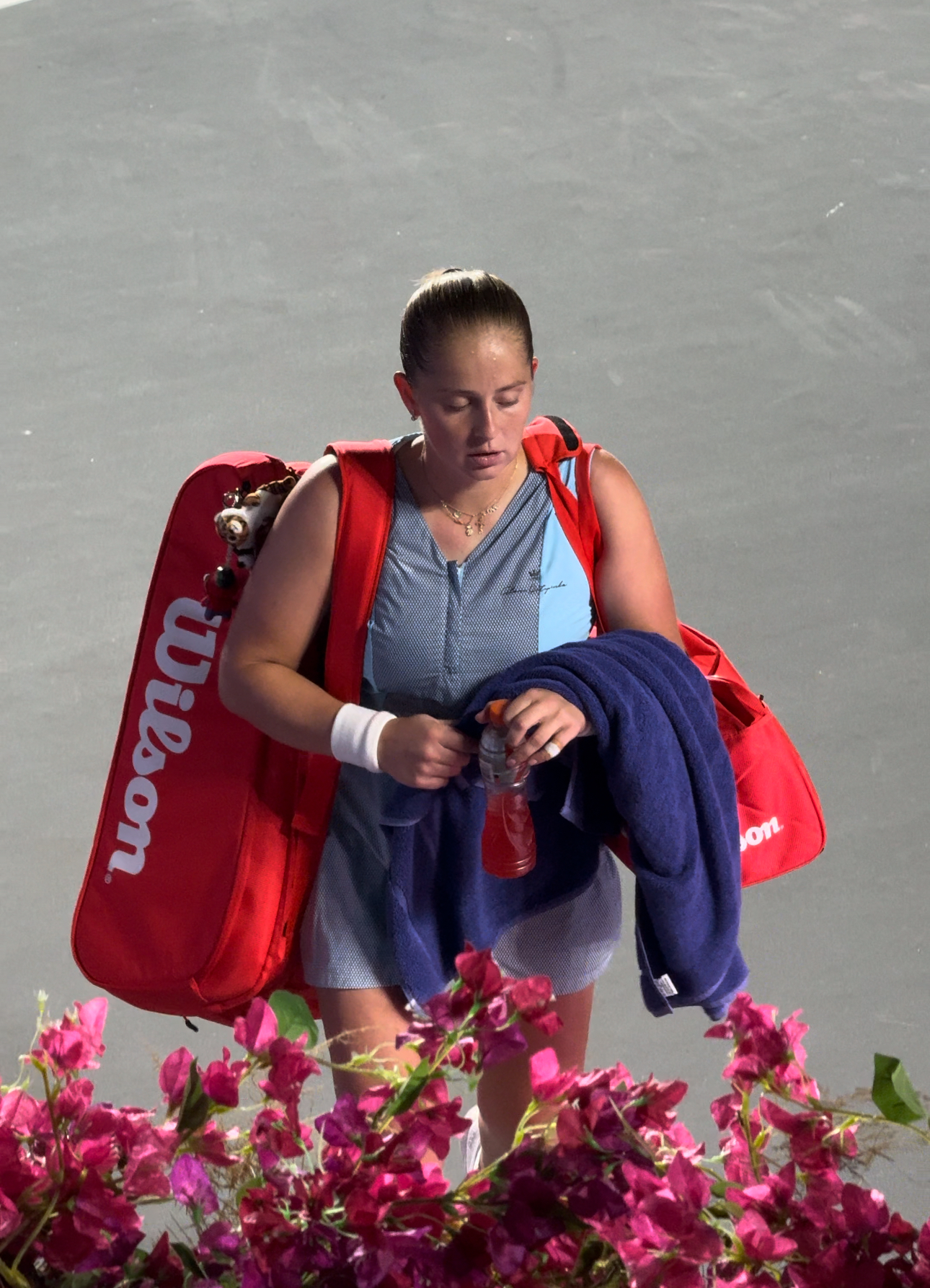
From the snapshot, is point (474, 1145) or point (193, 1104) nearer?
point (193, 1104)

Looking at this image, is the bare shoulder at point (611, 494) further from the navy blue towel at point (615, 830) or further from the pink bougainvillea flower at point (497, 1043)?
the pink bougainvillea flower at point (497, 1043)

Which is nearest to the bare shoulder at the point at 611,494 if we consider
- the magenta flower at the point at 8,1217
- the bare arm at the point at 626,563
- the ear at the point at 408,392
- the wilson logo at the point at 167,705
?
the bare arm at the point at 626,563

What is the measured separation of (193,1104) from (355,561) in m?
0.92

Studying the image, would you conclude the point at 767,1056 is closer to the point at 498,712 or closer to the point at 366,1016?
the point at 498,712

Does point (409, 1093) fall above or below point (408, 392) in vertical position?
below

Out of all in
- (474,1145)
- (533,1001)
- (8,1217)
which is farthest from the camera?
(474,1145)

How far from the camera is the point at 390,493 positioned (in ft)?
5.60

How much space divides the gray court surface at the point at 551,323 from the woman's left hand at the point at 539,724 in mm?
1095

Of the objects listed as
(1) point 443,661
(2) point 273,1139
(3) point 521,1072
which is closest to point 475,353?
(1) point 443,661

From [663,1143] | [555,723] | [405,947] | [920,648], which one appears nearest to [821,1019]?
[920,648]

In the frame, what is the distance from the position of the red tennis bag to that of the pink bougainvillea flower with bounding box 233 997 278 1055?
2.95 ft

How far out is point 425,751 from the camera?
1558 millimetres

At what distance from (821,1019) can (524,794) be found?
1079 millimetres

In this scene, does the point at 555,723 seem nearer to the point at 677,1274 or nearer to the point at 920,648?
the point at 677,1274
